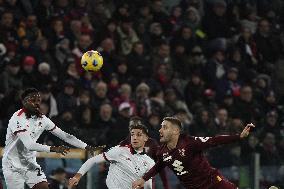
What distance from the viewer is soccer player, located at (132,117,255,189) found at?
35.2 feet

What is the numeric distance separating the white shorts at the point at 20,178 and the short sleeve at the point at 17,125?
57 centimetres

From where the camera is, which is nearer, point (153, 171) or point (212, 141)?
point (212, 141)

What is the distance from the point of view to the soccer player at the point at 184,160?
35.2 feet

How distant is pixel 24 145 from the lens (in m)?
11.3

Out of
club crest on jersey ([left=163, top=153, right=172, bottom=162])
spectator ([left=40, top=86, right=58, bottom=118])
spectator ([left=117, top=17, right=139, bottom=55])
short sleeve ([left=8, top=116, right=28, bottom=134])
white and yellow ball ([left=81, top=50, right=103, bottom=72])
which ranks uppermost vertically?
spectator ([left=117, top=17, right=139, bottom=55])

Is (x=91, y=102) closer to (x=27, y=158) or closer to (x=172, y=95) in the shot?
(x=172, y=95)

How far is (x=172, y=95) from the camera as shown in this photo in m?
16.4

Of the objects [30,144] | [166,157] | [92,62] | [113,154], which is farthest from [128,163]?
[92,62]

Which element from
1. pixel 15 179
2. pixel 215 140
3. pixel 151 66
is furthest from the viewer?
pixel 151 66

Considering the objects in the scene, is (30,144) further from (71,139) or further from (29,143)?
(71,139)

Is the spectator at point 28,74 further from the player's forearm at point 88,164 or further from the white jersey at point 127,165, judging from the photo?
the player's forearm at point 88,164

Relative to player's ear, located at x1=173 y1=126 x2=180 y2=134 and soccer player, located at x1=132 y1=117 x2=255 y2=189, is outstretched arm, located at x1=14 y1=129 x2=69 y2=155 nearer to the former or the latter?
soccer player, located at x1=132 y1=117 x2=255 y2=189

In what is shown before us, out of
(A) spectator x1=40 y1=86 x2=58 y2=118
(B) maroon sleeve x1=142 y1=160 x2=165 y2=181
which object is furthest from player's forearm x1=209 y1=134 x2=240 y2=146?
(A) spectator x1=40 y1=86 x2=58 y2=118

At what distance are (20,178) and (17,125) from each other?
692 mm
